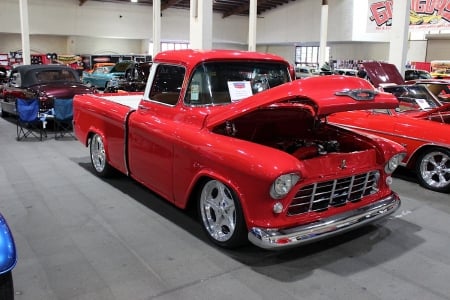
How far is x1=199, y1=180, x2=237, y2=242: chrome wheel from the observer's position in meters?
3.72

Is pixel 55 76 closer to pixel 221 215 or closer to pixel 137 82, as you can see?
pixel 137 82

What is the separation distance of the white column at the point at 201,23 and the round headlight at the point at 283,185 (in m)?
7.69

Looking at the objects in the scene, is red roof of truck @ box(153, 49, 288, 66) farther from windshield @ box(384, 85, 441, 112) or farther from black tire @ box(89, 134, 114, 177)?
windshield @ box(384, 85, 441, 112)

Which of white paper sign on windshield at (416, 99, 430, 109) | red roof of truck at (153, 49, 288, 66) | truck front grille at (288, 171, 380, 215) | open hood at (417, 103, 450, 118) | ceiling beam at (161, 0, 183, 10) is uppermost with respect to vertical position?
ceiling beam at (161, 0, 183, 10)

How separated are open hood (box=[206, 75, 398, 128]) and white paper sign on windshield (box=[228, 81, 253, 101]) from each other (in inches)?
20.9

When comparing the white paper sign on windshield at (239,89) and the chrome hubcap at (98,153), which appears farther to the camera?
the chrome hubcap at (98,153)

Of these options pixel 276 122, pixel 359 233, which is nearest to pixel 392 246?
pixel 359 233

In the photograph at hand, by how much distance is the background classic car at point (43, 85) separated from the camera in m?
9.58

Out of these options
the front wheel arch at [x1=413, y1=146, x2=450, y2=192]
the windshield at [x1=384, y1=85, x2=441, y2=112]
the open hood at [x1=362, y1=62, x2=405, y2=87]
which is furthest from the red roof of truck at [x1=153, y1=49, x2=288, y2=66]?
the open hood at [x1=362, y1=62, x2=405, y2=87]

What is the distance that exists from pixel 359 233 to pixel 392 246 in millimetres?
344

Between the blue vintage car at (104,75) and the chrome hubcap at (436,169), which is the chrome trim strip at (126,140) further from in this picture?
the blue vintage car at (104,75)

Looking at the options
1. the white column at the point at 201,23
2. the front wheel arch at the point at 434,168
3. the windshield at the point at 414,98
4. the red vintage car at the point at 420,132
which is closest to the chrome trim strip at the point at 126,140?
the red vintage car at the point at 420,132

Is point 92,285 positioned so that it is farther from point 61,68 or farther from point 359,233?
point 61,68

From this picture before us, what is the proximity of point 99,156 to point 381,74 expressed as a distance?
5415 mm
